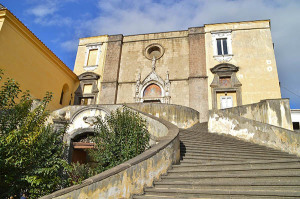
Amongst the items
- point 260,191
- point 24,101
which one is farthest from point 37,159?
point 260,191

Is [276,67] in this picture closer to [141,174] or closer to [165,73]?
[165,73]

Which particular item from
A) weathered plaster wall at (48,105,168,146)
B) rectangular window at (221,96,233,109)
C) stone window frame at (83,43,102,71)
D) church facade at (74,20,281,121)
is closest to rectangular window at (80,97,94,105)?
church facade at (74,20,281,121)

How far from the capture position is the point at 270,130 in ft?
27.7

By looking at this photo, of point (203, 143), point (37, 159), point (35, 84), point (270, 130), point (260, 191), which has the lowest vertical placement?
point (260, 191)

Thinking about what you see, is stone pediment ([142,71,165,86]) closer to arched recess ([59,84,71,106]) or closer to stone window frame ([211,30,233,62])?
stone window frame ([211,30,233,62])

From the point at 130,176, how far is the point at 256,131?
6.51m

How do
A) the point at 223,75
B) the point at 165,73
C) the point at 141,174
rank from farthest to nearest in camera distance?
the point at 165,73, the point at 223,75, the point at 141,174

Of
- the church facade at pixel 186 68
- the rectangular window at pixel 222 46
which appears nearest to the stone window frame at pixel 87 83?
the church facade at pixel 186 68

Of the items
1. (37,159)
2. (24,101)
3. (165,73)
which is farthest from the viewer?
(165,73)

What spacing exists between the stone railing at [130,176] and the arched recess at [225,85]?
12.7m

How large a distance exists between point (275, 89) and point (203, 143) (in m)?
12.1

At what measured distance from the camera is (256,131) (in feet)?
29.3

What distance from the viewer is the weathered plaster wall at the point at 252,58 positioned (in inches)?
681

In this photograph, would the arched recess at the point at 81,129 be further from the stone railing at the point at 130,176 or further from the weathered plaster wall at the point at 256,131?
the stone railing at the point at 130,176
